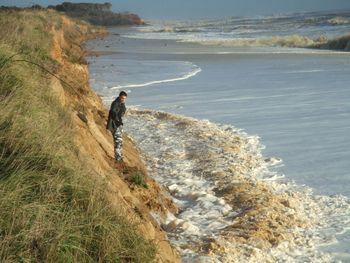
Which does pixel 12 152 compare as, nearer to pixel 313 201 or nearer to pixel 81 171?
pixel 81 171

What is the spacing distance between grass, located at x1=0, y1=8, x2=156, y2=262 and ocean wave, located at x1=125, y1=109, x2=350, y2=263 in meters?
2.03

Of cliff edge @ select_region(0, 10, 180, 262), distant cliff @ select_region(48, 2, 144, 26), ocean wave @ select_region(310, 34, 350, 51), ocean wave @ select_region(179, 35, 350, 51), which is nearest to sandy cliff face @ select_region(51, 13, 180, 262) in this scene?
cliff edge @ select_region(0, 10, 180, 262)

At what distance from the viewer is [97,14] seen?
146375mm

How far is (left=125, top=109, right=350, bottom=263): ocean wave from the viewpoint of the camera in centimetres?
750

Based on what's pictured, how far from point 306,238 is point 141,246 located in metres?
3.33

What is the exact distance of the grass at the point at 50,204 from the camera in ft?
14.8

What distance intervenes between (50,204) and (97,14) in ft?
476

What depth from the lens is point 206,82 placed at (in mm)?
24625

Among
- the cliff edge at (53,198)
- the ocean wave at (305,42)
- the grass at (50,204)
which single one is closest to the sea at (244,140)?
the cliff edge at (53,198)

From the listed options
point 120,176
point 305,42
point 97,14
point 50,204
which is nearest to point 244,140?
point 120,176

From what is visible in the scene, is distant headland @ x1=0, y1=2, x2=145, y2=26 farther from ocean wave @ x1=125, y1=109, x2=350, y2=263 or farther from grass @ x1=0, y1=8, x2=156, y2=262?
grass @ x1=0, y1=8, x2=156, y2=262

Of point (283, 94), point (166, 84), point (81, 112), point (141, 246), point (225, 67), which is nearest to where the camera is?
point (141, 246)

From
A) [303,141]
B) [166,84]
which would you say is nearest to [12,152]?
[303,141]

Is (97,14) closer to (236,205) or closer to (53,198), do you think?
(236,205)
